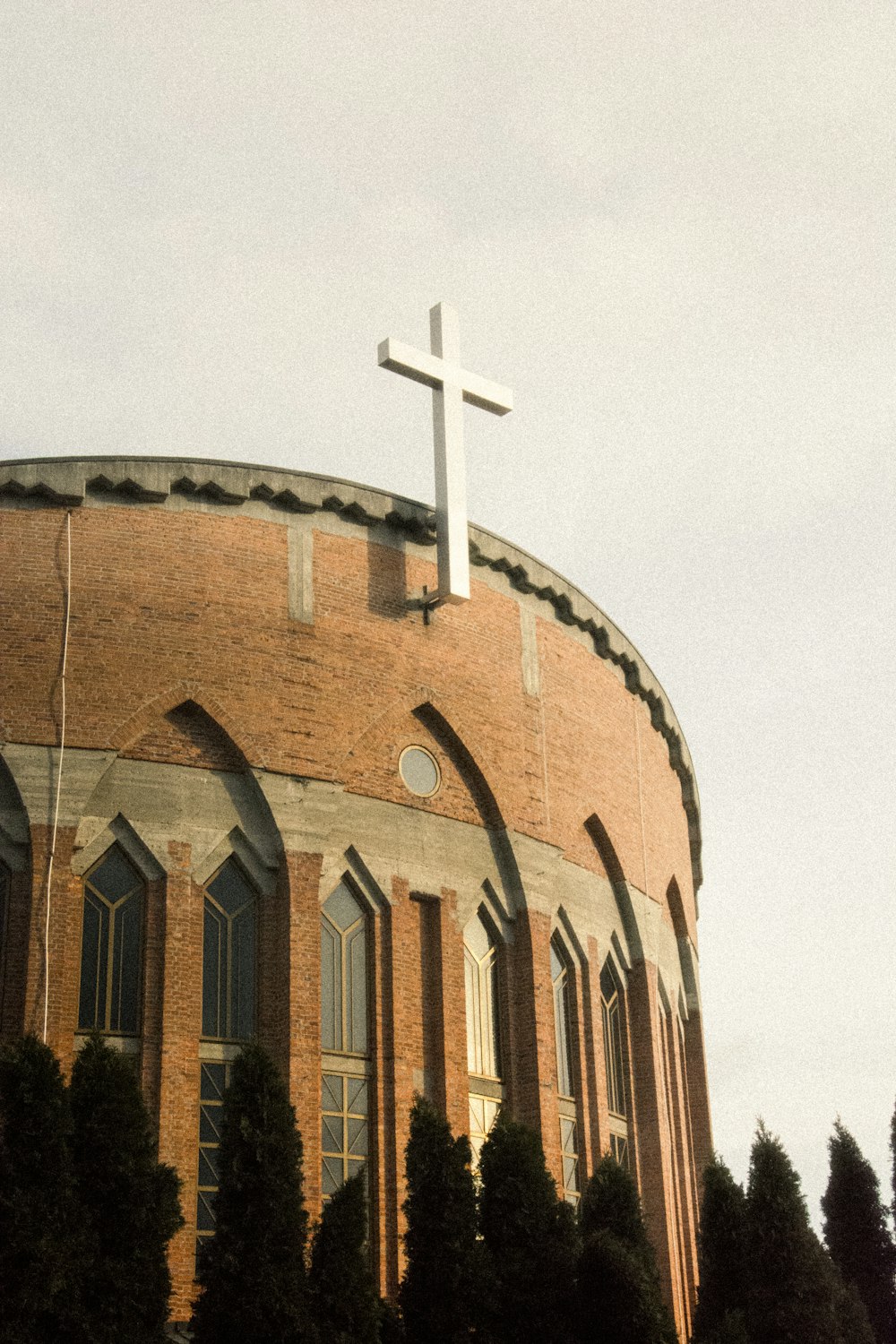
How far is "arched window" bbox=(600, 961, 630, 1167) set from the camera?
25.0 metres

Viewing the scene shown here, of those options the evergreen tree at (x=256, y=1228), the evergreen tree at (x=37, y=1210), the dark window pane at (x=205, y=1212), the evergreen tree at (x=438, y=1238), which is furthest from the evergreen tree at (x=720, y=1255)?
the evergreen tree at (x=37, y=1210)

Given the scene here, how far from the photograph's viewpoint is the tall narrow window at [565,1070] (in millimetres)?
23391

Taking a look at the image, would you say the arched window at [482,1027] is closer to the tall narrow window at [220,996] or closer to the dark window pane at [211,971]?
the tall narrow window at [220,996]

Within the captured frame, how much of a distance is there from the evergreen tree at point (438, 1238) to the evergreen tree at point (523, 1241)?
317 mm

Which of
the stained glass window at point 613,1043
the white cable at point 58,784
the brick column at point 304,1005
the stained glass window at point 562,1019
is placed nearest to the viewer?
the white cable at point 58,784

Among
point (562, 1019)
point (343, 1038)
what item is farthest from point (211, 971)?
point (562, 1019)

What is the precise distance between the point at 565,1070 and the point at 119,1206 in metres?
9.56

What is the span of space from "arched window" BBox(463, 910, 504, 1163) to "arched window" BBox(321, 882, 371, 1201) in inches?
64.9

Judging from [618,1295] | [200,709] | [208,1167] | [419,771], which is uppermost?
[200,709]

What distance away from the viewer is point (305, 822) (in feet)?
70.2

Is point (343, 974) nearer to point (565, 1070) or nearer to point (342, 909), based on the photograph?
point (342, 909)

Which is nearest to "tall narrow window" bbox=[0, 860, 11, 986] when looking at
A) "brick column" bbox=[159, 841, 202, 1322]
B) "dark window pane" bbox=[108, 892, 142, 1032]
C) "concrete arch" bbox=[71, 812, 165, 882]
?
"concrete arch" bbox=[71, 812, 165, 882]

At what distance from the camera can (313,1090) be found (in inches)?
798

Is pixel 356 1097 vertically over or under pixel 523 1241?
over
